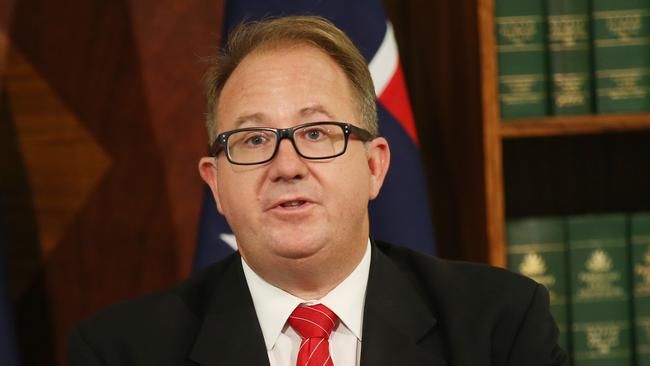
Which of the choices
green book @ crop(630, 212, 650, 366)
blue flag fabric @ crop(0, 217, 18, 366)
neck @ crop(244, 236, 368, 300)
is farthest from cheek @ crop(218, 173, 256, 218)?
green book @ crop(630, 212, 650, 366)

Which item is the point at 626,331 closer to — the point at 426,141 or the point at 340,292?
the point at 426,141

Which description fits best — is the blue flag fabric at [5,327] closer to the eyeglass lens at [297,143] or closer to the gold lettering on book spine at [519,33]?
the eyeglass lens at [297,143]

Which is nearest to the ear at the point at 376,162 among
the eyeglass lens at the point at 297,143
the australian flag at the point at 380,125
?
the eyeglass lens at the point at 297,143

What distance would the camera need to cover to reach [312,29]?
1672mm

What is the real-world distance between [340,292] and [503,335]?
298 millimetres

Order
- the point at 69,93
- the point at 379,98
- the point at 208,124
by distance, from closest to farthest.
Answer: the point at 208,124
the point at 379,98
the point at 69,93

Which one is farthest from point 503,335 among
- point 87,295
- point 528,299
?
point 87,295

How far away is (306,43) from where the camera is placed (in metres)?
1.67

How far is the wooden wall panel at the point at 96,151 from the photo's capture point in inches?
102

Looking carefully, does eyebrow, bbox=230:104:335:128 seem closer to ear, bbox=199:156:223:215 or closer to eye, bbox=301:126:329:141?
eye, bbox=301:126:329:141

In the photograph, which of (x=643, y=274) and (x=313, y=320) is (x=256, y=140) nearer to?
(x=313, y=320)

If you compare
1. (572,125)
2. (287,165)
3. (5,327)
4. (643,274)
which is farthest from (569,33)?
(5,327)

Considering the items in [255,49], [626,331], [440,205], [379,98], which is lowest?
[626,331]

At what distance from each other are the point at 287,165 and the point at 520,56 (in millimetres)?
932
